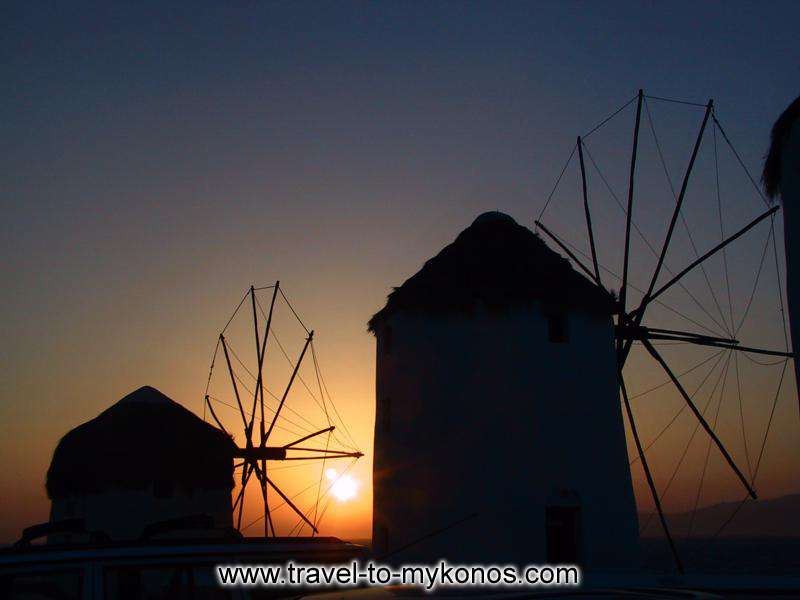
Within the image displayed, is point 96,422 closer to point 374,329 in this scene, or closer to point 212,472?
point 212,472

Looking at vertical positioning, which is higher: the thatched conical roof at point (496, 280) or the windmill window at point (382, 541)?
the thatched conical roof at point (496, 280)

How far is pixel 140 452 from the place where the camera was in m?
23.9

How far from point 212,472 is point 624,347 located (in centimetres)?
1258

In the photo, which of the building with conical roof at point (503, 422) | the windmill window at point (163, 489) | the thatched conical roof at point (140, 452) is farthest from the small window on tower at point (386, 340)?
the windmill window at point (163, 489)

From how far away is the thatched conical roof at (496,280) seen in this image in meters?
18.3

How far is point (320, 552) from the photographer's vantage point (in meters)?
6.02

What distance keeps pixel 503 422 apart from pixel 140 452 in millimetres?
11529

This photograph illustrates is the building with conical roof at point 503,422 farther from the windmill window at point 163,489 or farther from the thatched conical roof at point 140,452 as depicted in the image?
the thatched conical roof at point 140,452

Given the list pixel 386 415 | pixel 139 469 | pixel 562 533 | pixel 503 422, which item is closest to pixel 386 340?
pixel 386 415

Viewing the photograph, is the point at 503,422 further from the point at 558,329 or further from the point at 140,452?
the point at 140,452

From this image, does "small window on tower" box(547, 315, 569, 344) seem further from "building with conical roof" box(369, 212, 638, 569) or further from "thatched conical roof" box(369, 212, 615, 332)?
"thatched conical roof" box(369, 212, 615, 332)

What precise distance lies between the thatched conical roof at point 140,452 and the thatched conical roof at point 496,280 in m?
7.97

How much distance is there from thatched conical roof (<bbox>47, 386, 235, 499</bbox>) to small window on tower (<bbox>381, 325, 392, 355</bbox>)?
7787 millimetres

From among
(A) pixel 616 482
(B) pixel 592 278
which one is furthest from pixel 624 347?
(A) pixel 616 482
